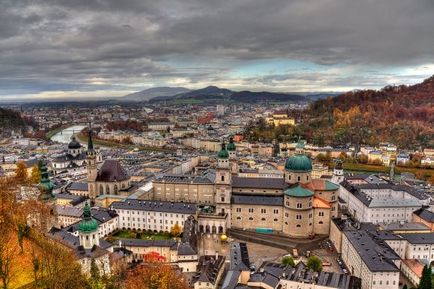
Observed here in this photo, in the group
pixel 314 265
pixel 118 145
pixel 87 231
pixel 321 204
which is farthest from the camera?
pixel 118 145

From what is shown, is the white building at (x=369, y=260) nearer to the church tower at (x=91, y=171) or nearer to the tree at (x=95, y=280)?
the tree at (x=95, y=280)

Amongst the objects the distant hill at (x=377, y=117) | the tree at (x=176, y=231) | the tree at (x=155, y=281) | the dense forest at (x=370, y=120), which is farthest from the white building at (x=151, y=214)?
the distant hill at (x=377, y=117)

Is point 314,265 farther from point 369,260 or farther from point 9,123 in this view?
point 9,123

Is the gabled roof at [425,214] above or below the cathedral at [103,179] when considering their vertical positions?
below

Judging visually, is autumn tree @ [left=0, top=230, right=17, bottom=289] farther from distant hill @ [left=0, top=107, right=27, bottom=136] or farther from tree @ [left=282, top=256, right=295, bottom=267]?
distant hill @ [left=0, top=107, right=27, bottom=136]

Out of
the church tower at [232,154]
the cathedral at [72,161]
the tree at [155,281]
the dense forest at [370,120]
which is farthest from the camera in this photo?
the dense forest at [370,120]

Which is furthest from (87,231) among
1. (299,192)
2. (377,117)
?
(377,117)

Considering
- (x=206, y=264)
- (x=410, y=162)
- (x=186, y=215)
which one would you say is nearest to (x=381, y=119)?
(x=410, y=162)
